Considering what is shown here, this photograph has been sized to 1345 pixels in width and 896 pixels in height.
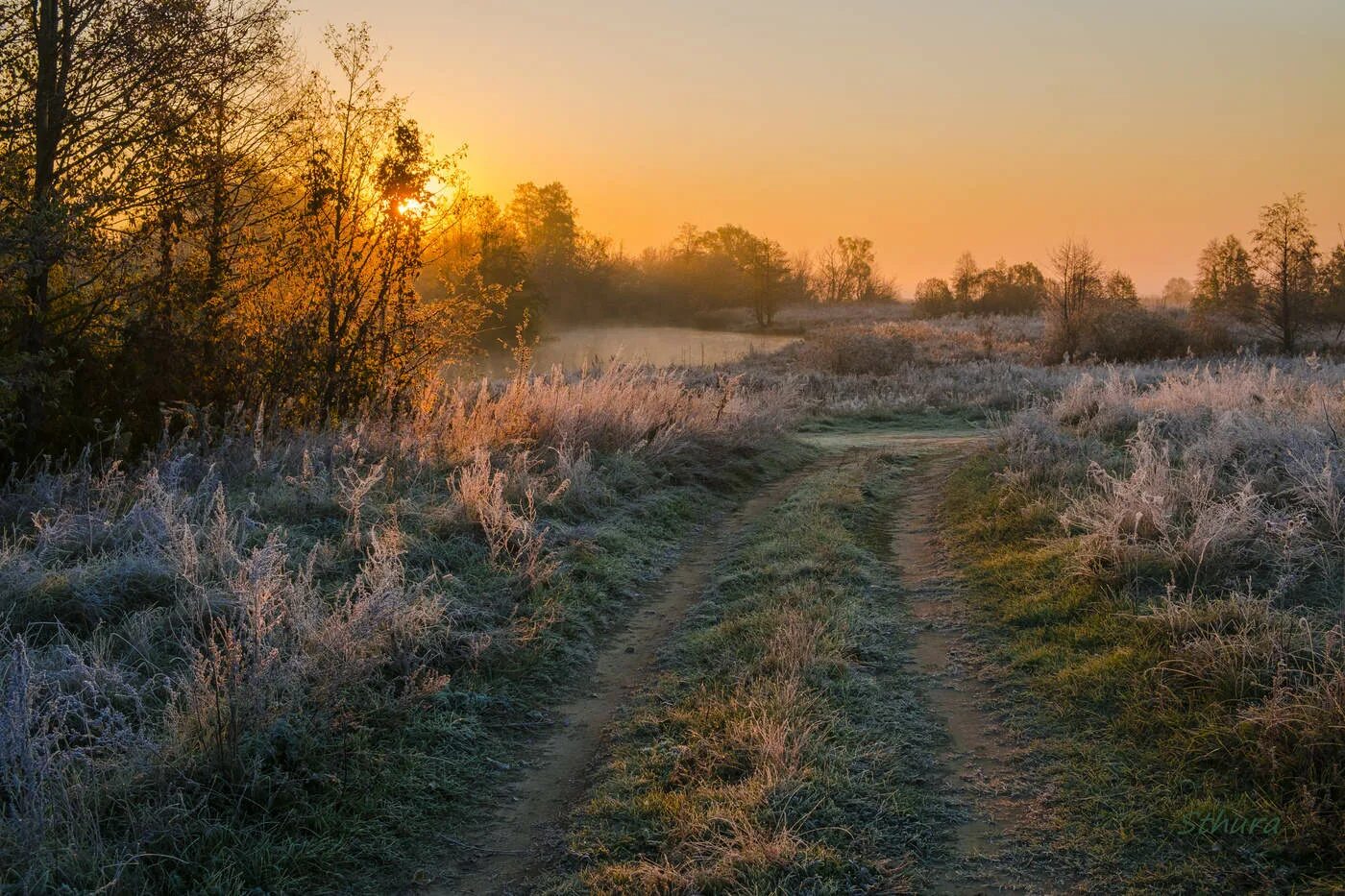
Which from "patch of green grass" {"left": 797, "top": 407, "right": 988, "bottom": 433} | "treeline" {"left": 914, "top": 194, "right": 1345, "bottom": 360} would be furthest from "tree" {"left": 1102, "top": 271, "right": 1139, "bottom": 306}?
"patch of green grass" {"left": 797, "top": 407, "right": 988, "bottom": 433}

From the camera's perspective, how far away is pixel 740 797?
3912mm

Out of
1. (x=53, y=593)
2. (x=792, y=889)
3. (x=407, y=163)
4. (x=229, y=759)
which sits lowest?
(x=792, y=889)

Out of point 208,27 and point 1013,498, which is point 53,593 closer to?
point 208,27

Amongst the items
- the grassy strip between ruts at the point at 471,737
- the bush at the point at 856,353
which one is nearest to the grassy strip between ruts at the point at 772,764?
the grassy strip between ruts at the point at 471,737

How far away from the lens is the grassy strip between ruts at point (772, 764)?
350 centimetres

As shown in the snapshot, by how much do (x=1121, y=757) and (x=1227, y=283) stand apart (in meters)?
44.3

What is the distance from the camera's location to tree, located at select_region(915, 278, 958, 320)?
69.6 metres

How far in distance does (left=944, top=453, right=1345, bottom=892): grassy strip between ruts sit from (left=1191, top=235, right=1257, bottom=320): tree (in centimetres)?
3898

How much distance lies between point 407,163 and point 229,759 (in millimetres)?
10292

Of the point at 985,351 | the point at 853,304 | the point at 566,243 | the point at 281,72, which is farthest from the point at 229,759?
the point at 853,304

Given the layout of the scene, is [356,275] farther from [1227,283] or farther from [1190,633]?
[1227,283]

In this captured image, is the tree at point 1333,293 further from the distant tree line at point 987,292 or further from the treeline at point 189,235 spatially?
the treeline at point 189,235

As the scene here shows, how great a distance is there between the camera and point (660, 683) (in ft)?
18.4

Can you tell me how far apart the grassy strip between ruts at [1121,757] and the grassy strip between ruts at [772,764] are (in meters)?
0.69
